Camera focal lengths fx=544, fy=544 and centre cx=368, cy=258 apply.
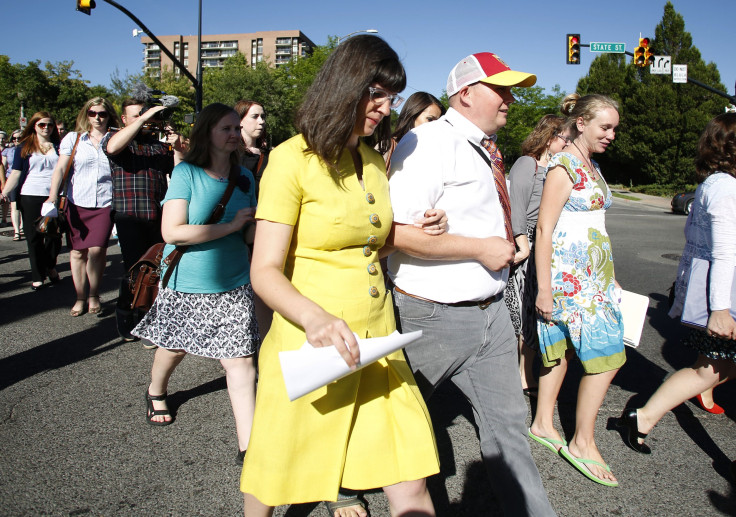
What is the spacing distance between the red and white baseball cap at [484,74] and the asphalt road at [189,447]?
6.37ft

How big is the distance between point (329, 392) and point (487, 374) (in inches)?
28.3

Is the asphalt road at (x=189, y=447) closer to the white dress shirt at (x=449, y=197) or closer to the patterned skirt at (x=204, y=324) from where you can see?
the patterned skirt at (x=204, y=324)

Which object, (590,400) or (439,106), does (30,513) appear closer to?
(590,400)

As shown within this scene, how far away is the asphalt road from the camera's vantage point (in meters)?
2.60

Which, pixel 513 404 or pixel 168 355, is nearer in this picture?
pixel 513 404

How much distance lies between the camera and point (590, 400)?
2.89 metres

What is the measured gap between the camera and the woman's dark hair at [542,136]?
4.04 metres

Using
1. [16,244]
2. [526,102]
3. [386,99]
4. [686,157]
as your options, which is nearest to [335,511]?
[386,99]

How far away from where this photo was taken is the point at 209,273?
2963 millimetres

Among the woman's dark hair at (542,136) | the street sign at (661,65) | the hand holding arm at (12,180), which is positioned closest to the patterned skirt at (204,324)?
the woman's dark hair at (542,136)

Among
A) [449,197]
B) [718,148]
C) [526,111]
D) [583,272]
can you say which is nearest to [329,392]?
[449,197]

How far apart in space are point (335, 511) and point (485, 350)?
1.08 metres

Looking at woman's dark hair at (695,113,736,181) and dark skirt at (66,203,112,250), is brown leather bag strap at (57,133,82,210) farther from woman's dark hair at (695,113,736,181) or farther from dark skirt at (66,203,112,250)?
woman's dark hair at (695,113,736,181)

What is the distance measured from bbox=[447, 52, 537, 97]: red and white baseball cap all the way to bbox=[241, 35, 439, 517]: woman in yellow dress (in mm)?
532
